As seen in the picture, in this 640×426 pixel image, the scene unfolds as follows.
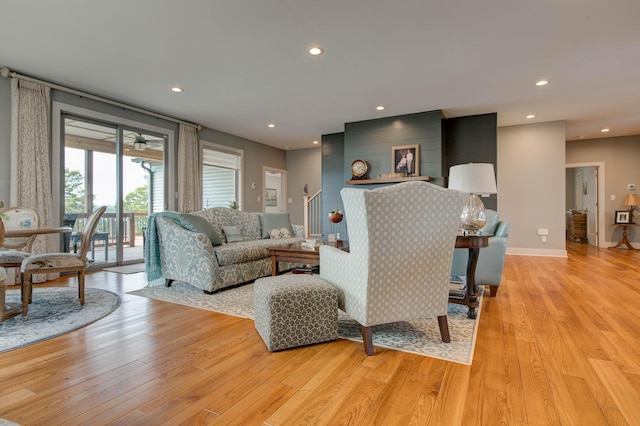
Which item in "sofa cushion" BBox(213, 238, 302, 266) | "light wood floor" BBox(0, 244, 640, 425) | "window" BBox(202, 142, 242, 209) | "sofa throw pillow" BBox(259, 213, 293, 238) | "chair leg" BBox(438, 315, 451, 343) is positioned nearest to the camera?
"light wood floor" BBox(0, 244, 640, 425)

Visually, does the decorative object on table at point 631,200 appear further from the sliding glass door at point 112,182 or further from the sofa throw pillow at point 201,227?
the sliding glass door at point 112,182

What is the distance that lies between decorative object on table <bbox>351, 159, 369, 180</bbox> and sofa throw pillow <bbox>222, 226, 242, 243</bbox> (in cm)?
293

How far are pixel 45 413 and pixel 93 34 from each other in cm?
A: 329

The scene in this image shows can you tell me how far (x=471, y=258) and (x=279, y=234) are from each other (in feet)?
9.29

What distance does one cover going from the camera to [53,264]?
9.36 feet

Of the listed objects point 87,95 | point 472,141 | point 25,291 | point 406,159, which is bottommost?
point 25,291

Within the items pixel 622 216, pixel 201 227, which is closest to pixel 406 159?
pixel 201 227

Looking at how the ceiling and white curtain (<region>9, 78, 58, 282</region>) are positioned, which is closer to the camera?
the ceiling

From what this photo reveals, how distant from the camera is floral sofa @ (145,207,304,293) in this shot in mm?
3363

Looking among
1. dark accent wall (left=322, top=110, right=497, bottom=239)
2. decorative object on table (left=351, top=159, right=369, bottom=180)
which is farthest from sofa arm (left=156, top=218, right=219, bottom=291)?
dark accent wall (left=322, top=110, right=497, bottom=239)

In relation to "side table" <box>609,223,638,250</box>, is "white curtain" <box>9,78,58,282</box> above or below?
above

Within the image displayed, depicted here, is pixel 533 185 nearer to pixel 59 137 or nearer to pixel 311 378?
pixel 311 378

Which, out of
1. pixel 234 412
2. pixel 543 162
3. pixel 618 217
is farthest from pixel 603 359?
pixel 618 217

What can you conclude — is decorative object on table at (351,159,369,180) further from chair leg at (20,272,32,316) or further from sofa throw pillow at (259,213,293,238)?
chair leg at (20,272,32,316)
